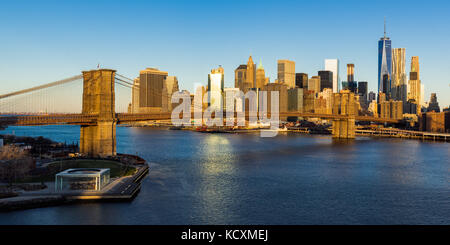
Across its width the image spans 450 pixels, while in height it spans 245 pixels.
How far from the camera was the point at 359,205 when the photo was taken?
29.0 metres

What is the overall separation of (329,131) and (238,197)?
123347 mm

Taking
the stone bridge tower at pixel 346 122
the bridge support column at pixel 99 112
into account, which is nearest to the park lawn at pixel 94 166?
the bridge support column at pixel 99 112

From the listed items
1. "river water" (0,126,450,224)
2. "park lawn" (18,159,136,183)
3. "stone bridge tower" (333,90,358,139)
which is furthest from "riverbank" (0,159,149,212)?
"stone bridge tower" (333,90,358,139)

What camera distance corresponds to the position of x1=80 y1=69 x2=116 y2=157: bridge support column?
150 ft

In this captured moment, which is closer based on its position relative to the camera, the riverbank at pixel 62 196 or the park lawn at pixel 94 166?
the riverbank at pixel 62 196

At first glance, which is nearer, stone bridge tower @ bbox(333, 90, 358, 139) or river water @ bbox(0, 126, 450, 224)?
river water @ bbox(0, 126, 450, 224)

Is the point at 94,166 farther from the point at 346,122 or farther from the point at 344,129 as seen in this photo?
the point at 346,122

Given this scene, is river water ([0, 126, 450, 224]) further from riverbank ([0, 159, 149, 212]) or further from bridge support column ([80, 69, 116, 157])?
bridge support column ([80, 69, 116, 157])

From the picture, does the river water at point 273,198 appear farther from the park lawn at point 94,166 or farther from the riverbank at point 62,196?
the park lawn at point 94,166

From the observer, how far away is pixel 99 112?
46.0 metres

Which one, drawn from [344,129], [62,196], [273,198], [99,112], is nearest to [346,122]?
[344,129]

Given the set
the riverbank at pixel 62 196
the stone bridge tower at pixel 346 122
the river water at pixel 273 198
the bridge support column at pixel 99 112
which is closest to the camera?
the river water at pixel 273 198

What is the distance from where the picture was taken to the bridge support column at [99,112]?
1801 inches

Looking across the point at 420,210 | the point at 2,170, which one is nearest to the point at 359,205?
the point at 420,210
